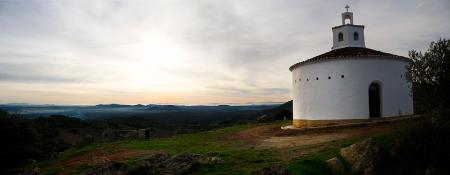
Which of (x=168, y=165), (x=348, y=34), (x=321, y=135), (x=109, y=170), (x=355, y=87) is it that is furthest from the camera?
(x=348, y=34)

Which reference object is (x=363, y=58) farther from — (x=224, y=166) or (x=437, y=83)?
(x=224, y=166)

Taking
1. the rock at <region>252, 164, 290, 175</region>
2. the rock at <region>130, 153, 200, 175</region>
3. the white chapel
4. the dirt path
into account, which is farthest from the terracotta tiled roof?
the rock at <region>252, 164, 290, 175</region>

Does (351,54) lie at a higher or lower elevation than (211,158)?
higher

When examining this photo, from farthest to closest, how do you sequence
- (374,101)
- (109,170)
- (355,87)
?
(374,101) < (355,87) < (109,170)

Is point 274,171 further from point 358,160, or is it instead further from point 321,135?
point 321,135

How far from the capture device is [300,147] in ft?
61.8

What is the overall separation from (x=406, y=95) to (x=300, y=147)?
1157cm

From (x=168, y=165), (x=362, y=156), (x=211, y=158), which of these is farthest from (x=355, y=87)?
(x=168, y=165)

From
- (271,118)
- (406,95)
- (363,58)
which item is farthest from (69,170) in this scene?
(271,118)

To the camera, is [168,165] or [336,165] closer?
[336,165]

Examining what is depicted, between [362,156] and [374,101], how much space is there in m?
13.0

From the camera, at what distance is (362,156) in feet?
47.0

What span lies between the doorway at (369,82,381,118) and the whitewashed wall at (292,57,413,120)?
0.58 metres

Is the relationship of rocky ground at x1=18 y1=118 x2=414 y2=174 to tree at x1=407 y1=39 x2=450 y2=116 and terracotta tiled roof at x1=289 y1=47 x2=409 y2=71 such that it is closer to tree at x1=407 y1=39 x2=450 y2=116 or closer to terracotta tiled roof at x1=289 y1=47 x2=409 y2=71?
tree at x1=407 y1=39 x2=450 y2=116
